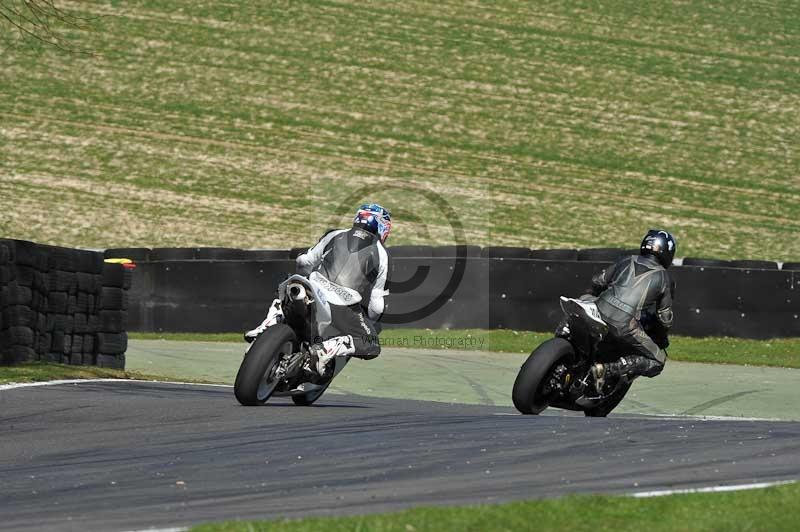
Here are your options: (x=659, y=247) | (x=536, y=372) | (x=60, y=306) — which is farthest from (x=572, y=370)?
(x=60, y=306)

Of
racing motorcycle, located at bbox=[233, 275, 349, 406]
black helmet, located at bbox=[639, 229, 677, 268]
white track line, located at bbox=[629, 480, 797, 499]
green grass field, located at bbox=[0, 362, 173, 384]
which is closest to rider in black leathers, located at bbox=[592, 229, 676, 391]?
black helmet, located at bbox=[639, 229, 677, 268]

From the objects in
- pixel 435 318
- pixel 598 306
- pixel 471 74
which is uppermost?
pixel 471 74

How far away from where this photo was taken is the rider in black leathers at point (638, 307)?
36.6 ft

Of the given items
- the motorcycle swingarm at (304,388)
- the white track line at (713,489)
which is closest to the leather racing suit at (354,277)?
the motorcycle swingarm at (304,388)

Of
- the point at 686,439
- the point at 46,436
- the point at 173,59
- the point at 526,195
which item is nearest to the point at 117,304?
the point at 46,436

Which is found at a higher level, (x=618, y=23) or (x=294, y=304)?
(x=618, y=23)

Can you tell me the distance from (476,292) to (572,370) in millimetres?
8485

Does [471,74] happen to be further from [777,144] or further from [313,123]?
[777,144]

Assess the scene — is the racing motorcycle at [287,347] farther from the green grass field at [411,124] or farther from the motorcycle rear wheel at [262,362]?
the green grass field at [411,124]

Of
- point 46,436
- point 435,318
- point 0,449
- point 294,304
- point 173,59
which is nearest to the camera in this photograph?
point 0,449

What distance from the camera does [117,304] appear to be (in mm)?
15180

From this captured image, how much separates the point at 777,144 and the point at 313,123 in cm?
1103

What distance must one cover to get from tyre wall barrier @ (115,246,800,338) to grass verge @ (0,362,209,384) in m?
5.40

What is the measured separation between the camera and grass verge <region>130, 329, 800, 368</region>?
18.4m
